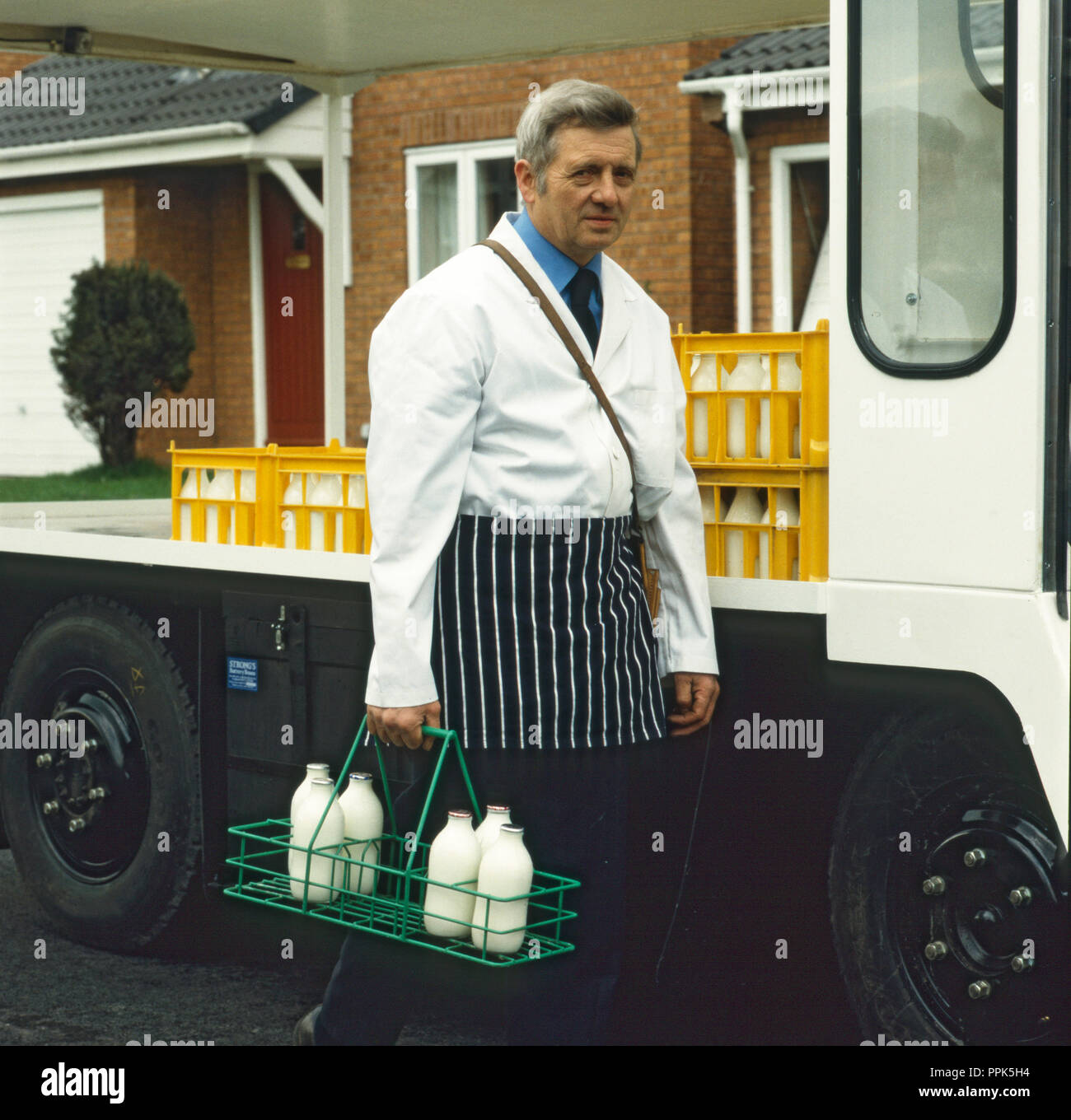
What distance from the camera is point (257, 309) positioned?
18000mm

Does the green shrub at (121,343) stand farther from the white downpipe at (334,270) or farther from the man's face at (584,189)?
the man's face at (584,189)

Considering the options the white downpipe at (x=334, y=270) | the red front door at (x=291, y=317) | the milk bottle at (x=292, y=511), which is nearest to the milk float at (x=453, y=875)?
the milk bottle at (x=292, y=511)

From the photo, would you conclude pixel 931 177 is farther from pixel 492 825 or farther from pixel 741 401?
pixel 492 825

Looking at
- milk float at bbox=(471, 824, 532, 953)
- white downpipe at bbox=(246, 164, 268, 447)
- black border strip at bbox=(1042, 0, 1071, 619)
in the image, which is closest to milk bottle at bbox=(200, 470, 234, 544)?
milk float at bbox=(471, 824, 532, 953)

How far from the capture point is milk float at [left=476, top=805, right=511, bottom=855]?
359cm

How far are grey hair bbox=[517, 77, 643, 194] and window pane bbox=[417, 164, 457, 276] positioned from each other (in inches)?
508

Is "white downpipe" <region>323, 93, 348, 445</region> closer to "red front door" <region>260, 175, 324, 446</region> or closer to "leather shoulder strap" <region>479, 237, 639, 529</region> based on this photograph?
"leather shoulder strap" <region>479, 237, 639, 529</region>

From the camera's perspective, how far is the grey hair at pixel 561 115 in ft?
11.8

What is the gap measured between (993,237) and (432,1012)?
103 inches

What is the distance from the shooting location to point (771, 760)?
3.98 meters

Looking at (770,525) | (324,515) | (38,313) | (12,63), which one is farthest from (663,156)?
(770,525)
